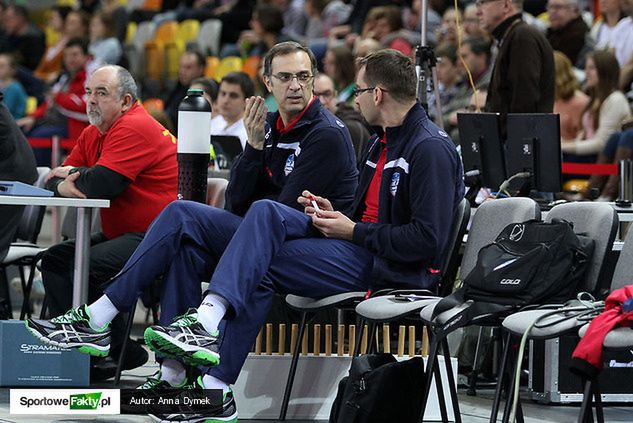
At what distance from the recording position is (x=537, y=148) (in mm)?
6438

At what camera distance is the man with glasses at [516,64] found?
24.2 feet

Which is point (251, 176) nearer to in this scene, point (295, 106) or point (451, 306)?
point (295, 106)

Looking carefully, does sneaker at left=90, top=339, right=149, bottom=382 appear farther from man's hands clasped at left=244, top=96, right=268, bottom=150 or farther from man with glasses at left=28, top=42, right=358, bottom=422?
man's hands clasped at left=244, top=96, right=268, bottom=150

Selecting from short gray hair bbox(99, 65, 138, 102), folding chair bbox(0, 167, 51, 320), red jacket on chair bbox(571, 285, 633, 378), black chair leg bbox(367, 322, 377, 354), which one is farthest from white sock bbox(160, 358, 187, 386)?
folding chair bbox(0, 167, 51, 320)

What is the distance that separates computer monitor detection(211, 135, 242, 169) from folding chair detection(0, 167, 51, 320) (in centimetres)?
116

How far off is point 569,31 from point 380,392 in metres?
6.24

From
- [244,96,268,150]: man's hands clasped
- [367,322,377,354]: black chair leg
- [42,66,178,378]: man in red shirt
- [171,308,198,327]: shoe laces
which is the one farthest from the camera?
[42,66,178,378]: man in red shirt

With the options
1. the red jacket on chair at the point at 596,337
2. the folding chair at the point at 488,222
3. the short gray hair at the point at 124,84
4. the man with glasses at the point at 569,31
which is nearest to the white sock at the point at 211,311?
the folding chair at the point at 488,222

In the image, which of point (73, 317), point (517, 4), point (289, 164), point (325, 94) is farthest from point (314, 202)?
point (325, 94)

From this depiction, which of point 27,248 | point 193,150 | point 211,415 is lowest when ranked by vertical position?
point 211,415

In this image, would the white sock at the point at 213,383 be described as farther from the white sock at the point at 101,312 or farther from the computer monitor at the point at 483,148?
the computer monitor at the point at 483,148

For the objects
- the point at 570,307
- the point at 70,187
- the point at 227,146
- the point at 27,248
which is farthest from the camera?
the point at 227,146

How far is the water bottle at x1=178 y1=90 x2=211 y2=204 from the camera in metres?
6.01

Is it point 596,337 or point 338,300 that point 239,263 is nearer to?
point 338,300
